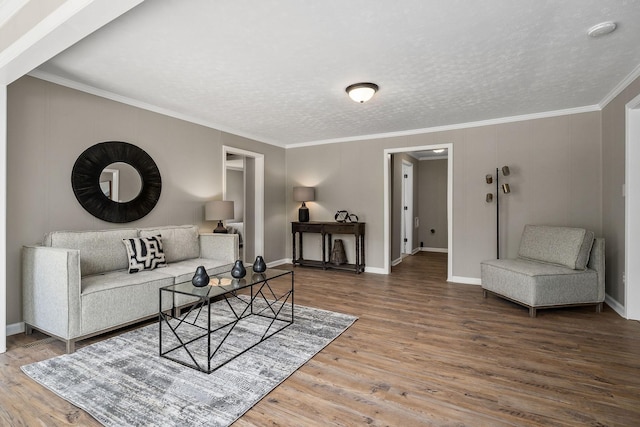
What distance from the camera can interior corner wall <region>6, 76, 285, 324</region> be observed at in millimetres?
2799

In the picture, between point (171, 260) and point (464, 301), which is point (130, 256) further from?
point (464, 301)

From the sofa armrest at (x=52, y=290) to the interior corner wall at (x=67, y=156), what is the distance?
0.73 ft

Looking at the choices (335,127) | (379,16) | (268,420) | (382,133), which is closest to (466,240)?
(382,133)

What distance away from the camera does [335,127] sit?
4.94m

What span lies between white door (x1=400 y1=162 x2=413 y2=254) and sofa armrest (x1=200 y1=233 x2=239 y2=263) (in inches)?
183

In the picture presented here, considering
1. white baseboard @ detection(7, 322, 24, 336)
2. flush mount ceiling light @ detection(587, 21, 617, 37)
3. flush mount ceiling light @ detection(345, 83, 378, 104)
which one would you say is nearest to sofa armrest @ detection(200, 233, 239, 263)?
white baseboard @ detection(7, 322, 24, 336)

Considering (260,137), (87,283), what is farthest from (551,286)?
(260,137)

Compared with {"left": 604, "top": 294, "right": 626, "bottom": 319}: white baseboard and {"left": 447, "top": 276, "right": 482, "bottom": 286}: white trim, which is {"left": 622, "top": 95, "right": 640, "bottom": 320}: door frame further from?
{"left": 447, "top": 276, "right": 482, "bottom": 286}: white trim

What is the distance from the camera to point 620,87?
3275 mm

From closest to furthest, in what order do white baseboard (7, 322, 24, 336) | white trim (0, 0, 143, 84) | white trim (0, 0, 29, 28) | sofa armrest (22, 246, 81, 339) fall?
white trim (0, 0, 143, 84) → white trim (0, 0, 29, 28) → sofa armrest (22, 246, 81, 339) → white baseboard (7, 322, 24, 336)

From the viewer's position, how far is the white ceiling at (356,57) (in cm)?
204

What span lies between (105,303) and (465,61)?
142 inches

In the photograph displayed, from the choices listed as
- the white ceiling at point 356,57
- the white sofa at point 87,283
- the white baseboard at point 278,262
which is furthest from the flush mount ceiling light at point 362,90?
the white baseboard at point 278,262

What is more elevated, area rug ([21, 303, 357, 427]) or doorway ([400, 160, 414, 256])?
doorway ([400, 160, 414, 256])
